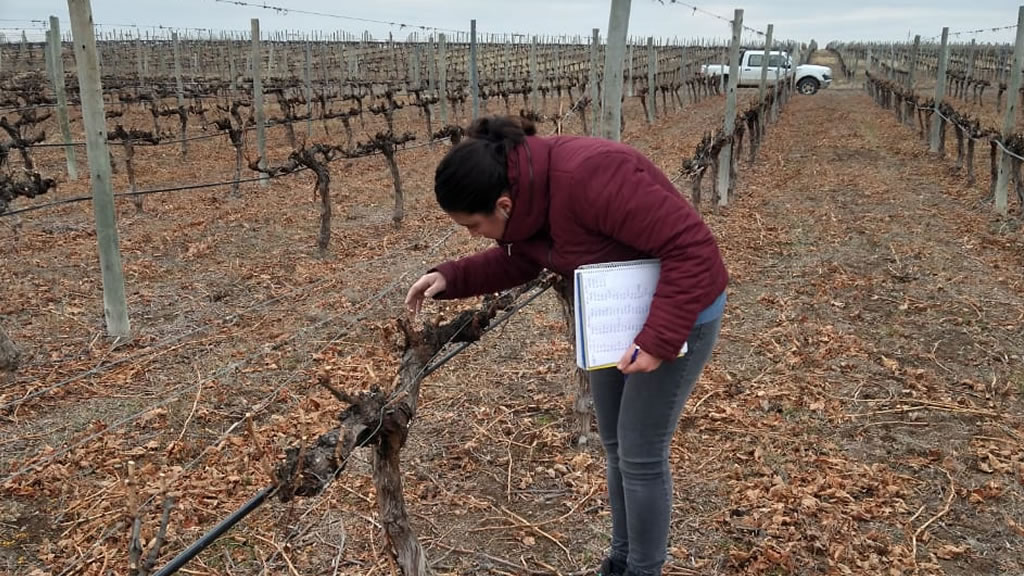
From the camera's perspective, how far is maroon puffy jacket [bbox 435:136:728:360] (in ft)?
5.46

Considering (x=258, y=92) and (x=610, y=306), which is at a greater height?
(x=258, y=92)

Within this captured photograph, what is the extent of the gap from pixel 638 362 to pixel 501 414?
240 centimetres

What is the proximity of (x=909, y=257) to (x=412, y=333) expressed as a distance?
609cm

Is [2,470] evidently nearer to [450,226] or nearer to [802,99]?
[450,226]

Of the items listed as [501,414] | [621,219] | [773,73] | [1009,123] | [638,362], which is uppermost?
[773,73]

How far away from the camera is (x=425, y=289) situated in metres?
2.28

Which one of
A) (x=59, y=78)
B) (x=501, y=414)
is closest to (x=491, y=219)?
(x=501, y=414)

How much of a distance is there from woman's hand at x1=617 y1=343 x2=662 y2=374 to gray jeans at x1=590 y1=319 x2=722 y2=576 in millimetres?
116

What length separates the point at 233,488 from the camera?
334cm

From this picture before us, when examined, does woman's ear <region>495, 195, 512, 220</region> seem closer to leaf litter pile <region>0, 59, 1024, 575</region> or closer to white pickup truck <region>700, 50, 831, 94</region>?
leaf litter pile <region>0, 59, 1024, 575</region>

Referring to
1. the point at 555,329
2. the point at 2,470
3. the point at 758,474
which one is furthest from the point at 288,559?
the point at 555,329

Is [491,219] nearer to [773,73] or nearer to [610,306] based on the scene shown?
[610,306]

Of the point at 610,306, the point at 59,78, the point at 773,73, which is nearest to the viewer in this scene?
the point at 610,306

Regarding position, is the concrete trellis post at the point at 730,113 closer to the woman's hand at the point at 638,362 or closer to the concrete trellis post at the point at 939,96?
the concrete trellis post at the point at 939,96
